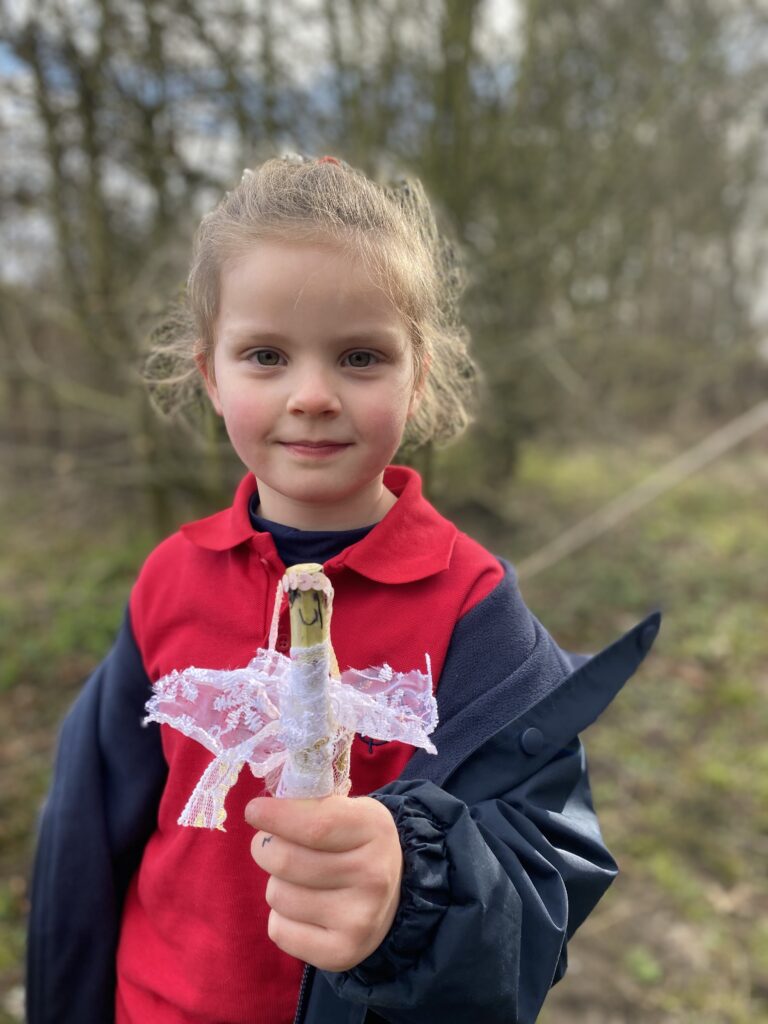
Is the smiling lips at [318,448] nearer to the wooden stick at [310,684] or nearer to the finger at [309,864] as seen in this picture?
the wooden stick at [310,684]

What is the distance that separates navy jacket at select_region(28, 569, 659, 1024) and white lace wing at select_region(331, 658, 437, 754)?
0.12 m

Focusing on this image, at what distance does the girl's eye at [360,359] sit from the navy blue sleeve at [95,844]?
0.70 m

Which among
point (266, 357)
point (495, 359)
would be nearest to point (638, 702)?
point (495, 359)

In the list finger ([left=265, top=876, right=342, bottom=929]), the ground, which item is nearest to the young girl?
finger ([left=265, top=876, right=342, bottom=929])

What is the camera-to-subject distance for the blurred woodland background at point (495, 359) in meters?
3.45

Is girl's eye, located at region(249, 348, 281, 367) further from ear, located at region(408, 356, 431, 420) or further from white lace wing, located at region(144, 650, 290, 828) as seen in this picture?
white lace wing, located at region(144, 650, 290, 828)

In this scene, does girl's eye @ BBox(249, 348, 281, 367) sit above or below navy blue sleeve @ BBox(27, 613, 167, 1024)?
above

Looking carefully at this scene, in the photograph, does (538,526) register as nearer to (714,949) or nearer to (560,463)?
(560,463)

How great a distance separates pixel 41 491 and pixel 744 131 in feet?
29.8

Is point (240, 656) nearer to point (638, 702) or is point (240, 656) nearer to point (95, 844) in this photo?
point (95, 844)

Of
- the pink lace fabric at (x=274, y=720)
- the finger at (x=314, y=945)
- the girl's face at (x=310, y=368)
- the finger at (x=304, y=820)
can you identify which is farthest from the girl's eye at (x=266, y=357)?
the finger at (x=314, y=945)

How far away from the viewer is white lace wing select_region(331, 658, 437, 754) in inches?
35.6

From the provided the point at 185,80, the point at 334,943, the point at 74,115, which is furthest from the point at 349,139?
the point at 334,943

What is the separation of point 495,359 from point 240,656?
484 centimetres
